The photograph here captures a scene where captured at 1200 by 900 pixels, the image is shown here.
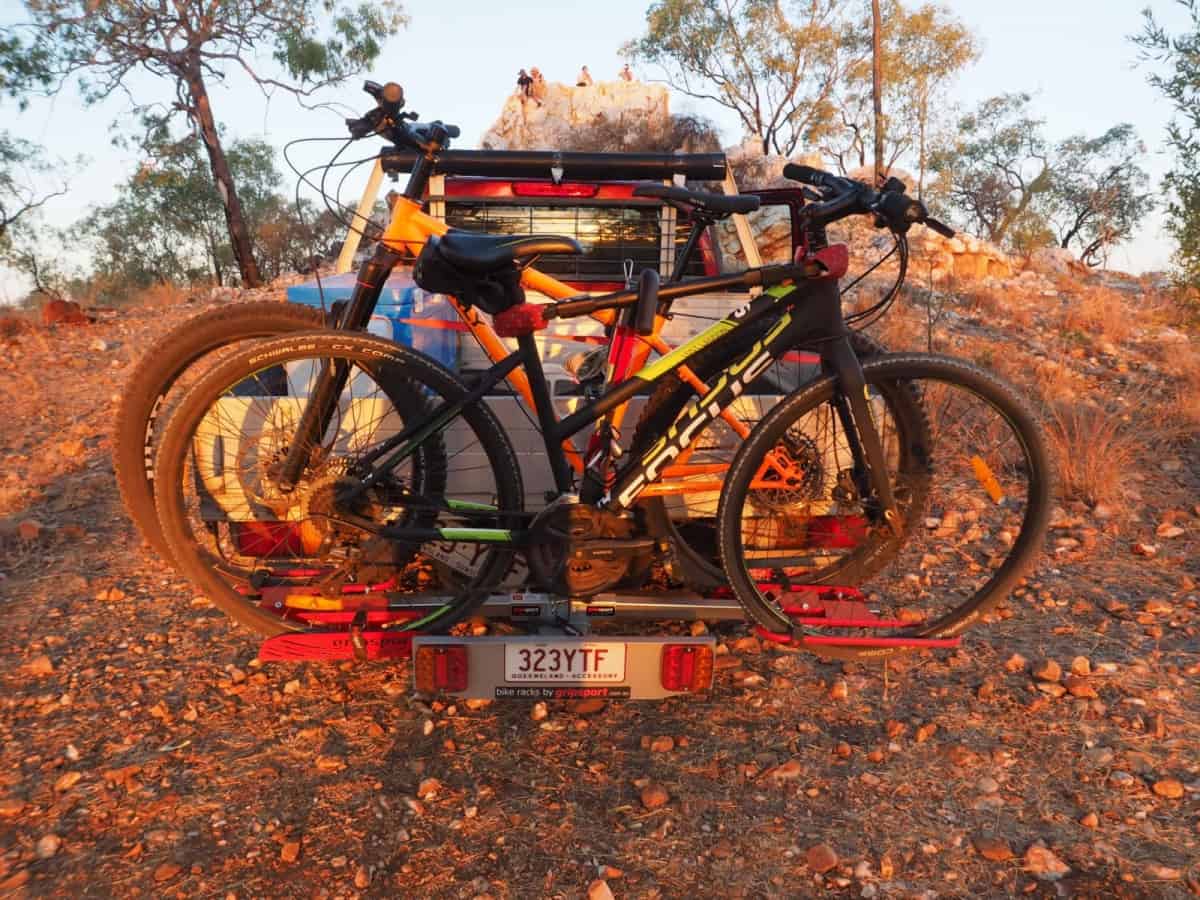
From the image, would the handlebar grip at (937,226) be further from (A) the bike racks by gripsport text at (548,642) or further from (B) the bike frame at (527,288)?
(A) the bike racks by gripsport text at (548,642)

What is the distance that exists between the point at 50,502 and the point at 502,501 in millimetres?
3987

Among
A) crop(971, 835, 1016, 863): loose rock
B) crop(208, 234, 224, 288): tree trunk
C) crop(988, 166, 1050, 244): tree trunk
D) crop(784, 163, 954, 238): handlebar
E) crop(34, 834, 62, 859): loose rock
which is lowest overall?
crop(34, 834, 62, 859): loose rock

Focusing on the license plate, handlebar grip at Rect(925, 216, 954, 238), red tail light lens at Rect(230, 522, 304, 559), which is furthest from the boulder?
handlebar grip at Rect(925, 216, 954, 238)

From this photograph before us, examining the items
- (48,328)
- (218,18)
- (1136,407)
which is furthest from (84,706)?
(218,18)

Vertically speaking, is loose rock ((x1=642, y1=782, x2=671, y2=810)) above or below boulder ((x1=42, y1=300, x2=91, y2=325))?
below

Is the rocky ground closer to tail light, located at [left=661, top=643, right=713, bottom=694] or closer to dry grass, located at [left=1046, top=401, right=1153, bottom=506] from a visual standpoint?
tail light, located at [left=661, top=643, right=713, bottom=694]

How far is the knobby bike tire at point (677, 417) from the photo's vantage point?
103 inches

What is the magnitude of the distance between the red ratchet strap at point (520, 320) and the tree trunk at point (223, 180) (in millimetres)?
15230

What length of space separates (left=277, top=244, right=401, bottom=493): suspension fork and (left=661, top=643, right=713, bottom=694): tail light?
1363mm

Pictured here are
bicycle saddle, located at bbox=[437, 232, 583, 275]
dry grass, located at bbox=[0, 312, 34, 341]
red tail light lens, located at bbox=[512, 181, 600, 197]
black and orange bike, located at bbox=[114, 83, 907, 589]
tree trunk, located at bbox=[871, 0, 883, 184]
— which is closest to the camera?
bicycle saddle, located at bbox=[437, 232, 583, 275]

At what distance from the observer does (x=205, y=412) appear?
8.18 feet

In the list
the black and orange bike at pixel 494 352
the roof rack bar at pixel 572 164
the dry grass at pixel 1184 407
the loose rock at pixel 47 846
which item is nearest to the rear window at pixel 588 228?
the roof rack bar at pixel 572 164

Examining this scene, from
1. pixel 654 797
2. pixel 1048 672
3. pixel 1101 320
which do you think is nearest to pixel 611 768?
pixel 654 797

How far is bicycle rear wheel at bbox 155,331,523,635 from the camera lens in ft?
8.34
